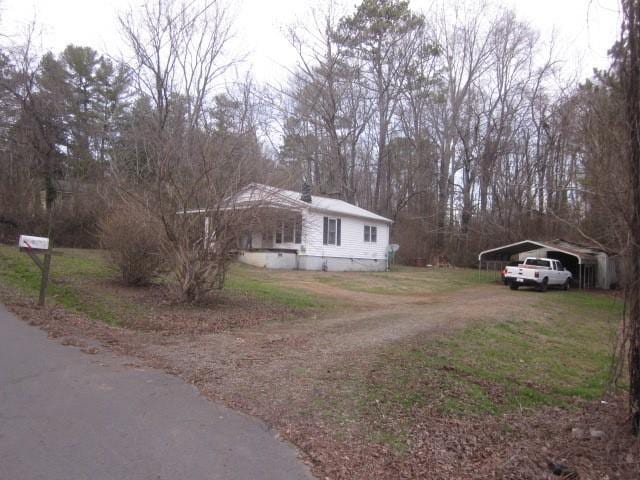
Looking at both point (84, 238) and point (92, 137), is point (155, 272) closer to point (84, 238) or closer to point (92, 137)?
point (84, 238)

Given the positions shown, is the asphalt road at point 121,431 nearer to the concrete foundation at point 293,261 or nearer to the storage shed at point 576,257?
the concrete foundation at point 293,261

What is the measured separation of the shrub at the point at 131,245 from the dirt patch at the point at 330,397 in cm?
296

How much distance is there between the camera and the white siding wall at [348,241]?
27.2 m

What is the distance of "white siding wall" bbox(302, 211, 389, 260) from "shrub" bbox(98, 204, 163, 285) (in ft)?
39.3

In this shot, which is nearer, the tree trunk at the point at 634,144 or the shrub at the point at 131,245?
the tree trunk at the point at 634,144

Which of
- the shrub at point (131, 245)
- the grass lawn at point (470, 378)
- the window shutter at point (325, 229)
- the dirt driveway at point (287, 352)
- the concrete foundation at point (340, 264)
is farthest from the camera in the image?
the window shutter at point (325, 229)

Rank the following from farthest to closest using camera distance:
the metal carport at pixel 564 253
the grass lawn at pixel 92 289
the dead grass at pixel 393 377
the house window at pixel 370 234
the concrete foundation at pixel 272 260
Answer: the house window at pixel 370 234 < the metal carport at pixel 564 253 < the concrete foundation at pixel 272 260 < the grass lawn at pixel 92 289 < the dead grass at pixel 393 377

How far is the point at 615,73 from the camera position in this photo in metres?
4.62

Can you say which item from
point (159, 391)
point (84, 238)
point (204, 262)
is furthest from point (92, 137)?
point (159, 391)

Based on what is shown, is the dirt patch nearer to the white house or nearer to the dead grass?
the dead grass

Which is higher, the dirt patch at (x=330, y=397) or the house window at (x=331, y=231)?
the house window at (x=331, y=231)

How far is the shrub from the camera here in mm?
13164

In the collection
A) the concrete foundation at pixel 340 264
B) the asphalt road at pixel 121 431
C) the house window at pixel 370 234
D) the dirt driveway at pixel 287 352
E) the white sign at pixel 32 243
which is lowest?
the asphalt road at pixel 121 431

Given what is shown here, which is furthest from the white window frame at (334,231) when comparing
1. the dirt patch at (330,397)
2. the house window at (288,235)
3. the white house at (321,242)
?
the dirt patch at (330,397)
